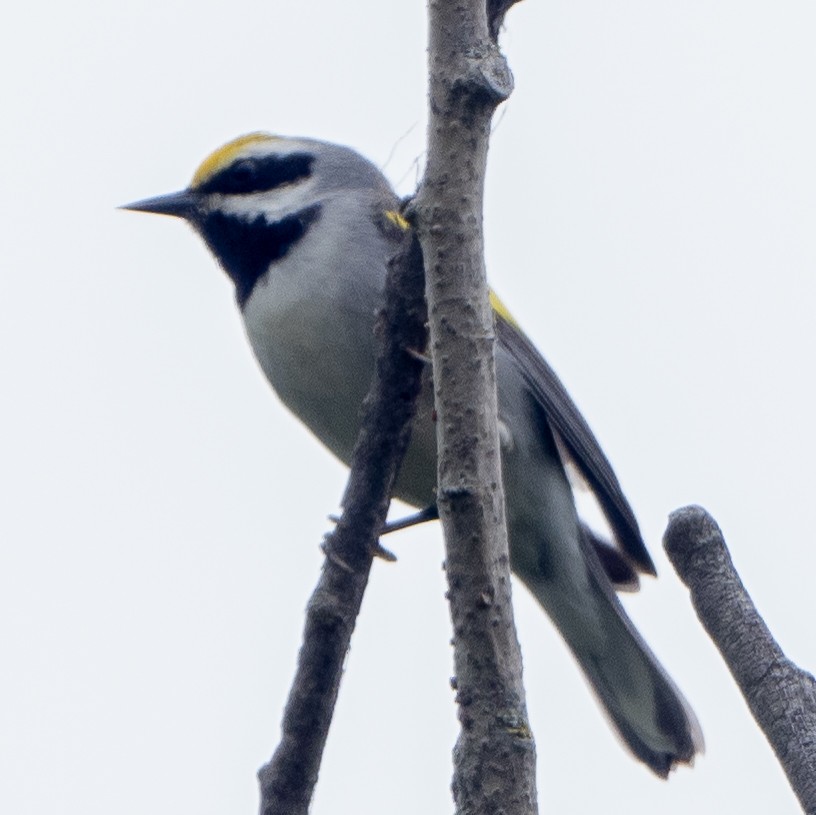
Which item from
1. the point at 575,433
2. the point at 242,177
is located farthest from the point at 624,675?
the point at 242,177

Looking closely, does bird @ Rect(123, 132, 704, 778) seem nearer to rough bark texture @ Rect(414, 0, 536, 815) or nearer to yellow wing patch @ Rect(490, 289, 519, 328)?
yellow wing patch @ Rect(490, 289, 519, 328)

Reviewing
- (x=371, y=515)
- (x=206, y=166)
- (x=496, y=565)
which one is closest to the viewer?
(x=496, y=565)

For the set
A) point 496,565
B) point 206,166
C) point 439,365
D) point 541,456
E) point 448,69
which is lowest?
point 496,565

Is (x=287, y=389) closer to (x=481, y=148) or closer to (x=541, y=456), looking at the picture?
(x=541, y=456)

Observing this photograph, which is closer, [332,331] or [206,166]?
[332,331]

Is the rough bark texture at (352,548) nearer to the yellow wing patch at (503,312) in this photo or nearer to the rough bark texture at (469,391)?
the rough bark texture at (469,391)

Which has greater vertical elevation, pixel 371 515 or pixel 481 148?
pixel 481 148

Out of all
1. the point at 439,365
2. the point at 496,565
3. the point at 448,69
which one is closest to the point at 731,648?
the point at 496,565

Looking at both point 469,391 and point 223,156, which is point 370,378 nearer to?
point 223,156

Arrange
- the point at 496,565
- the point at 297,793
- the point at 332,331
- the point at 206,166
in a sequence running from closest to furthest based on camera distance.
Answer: the point at 496,565 < the point at 297,793 < the point at 332,331 < the point at 206,166
